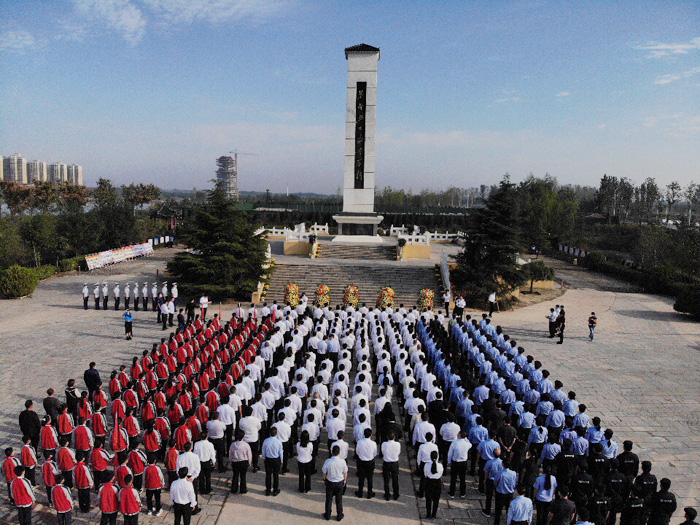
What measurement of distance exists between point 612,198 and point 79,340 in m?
72.9

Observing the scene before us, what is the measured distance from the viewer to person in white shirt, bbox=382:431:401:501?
6.97 m

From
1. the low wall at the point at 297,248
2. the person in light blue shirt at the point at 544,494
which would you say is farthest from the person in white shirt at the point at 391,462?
the low wall at the point at 297,248

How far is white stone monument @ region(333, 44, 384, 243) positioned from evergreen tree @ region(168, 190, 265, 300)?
9.34 m

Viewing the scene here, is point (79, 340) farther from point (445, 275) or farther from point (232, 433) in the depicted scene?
point (445, 275)

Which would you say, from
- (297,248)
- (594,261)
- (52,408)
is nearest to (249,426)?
(52,408)

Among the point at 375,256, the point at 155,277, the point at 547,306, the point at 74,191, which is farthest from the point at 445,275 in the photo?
the point at 74,191

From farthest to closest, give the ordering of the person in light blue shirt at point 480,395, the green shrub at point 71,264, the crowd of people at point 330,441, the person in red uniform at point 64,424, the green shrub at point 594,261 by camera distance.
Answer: the green shrub at point 594,261
the green shrub at point 71,264
the person in light blue shirt at point 480,395
the person in red uniform at point 64,424
the crowd of people at point 330,441

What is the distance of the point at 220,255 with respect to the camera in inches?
779

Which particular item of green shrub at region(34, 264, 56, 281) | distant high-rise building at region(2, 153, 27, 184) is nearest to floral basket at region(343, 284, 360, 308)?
green shrub at region(34, 264, 56, 281)

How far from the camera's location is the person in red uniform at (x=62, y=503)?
5.82 metres

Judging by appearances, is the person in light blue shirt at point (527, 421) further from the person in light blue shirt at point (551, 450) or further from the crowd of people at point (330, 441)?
Result: the person in light blue shirt at point (551, 450)

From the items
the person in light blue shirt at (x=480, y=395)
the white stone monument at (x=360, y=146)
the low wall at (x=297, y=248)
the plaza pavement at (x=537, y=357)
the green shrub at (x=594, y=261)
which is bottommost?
the plaza pavement at (x=537, y=357)

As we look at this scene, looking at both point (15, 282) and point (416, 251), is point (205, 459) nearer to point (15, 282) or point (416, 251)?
point (15, 282)

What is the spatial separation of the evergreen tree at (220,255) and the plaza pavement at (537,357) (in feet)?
9.18
